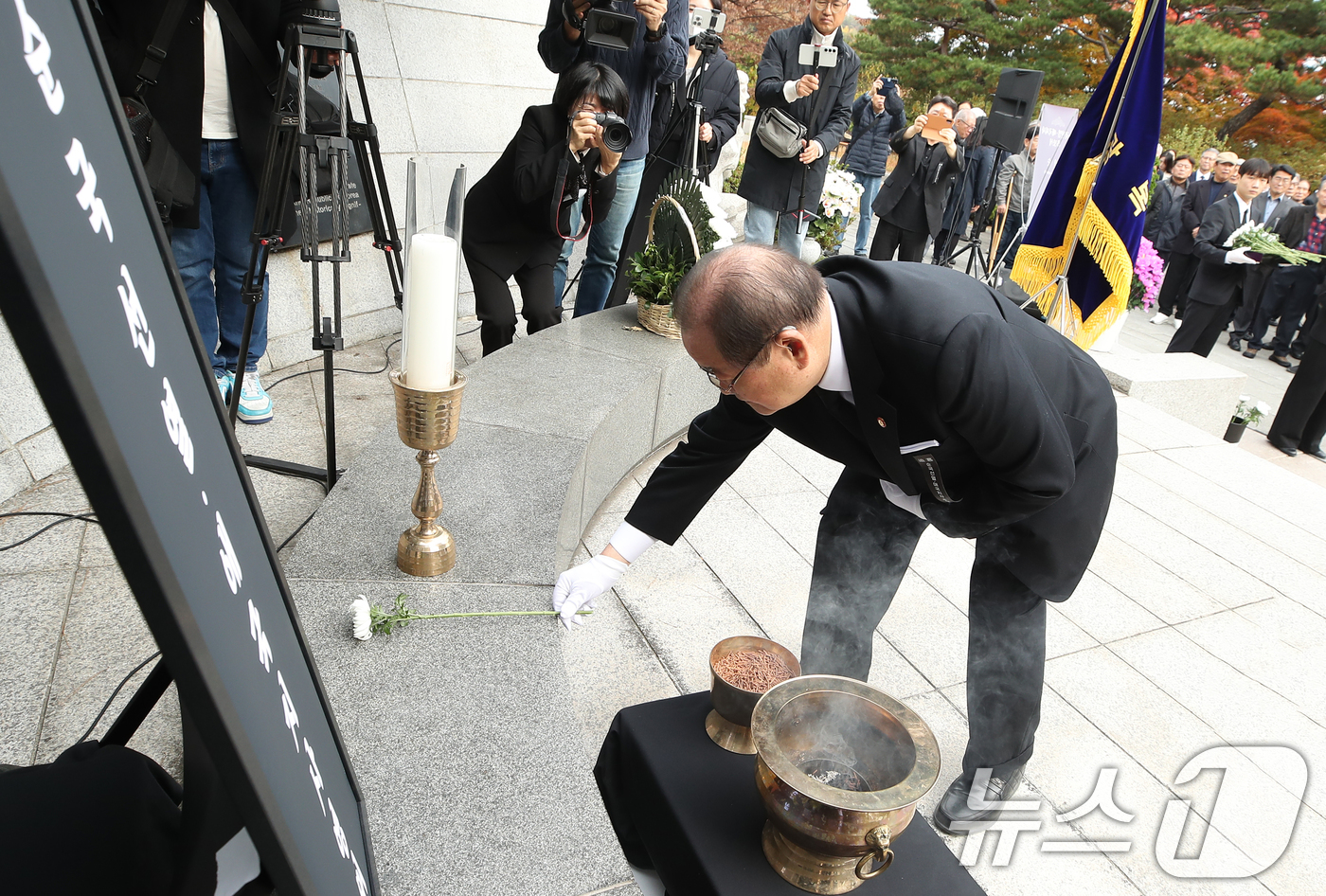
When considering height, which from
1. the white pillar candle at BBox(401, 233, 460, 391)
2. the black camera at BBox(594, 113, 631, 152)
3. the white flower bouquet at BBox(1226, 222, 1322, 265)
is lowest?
the white flower bouquet at BBox(1226, 222, 1322, 265)

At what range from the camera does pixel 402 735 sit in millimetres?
1562

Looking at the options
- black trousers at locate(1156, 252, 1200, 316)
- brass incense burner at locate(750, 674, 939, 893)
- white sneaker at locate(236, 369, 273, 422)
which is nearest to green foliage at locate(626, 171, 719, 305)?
white sneaker at locate(236, 369, 273, 422)

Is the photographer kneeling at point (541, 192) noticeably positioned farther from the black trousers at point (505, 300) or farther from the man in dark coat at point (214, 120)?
the man in dark coat at point (214, 120)

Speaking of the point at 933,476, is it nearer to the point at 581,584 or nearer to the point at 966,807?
the point at 581,584

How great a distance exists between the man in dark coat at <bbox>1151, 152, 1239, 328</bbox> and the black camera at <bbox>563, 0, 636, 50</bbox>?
7.76 meters

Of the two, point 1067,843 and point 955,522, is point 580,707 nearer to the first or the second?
point 955,522

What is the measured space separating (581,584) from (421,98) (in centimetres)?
414

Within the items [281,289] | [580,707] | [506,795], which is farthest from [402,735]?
[281,289]

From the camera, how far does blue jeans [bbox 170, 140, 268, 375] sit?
3031mm

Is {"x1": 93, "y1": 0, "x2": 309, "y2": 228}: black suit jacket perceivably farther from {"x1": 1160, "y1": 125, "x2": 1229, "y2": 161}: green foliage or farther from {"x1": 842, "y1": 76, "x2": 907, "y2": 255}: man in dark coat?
{"x1": 1160, "y1": 125, "x2": 1229, "y2": 161}: green foliage

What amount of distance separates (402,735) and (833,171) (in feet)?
23.9

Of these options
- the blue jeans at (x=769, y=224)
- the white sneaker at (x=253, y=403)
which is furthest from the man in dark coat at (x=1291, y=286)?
the white sneaker at (x=253, y=403)

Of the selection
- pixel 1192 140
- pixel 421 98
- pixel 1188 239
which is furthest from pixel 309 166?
pixel 1192 140

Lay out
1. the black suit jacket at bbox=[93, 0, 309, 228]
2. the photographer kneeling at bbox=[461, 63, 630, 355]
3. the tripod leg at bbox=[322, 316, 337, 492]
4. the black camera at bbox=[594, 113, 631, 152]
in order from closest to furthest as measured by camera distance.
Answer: the black suit jacket at bbox=[93, 0, 309, 228], the tripod leg at bbox=[322, 316, 337, 492], the black camera at bbox=[594, 113, 631, 152], the photographer kneeling at bbox=[461, 63, 630, 355]
